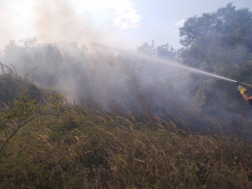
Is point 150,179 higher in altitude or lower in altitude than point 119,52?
lower

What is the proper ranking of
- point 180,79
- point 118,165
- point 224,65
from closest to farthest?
point 118,165, point 224,65, point 180,79

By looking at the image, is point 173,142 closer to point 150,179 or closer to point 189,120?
point 150,179

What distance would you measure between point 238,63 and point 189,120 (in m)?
3.06

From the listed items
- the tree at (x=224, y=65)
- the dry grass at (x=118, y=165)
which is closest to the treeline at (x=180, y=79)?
the tree at (x=224, y=65)

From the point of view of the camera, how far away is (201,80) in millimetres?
7051

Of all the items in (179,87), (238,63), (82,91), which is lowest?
(82,91)

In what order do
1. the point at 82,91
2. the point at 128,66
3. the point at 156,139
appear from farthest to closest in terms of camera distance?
1. the point at 128,66
2. the point at 82,91
3. the point at 156,139

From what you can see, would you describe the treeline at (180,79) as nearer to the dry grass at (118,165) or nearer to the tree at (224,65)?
the tree at (224,65)

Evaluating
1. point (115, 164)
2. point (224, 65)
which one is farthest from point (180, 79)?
point (115, 164)

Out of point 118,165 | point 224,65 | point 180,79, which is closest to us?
point 118,165

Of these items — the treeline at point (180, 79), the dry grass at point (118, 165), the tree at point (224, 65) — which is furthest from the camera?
the treeline at point (180, 79)

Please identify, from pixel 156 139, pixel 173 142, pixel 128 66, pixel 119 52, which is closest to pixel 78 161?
pixel 156 139

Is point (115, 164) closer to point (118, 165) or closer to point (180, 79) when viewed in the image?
point (118, 165)

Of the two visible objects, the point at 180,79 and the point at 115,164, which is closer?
the point at 115,164
